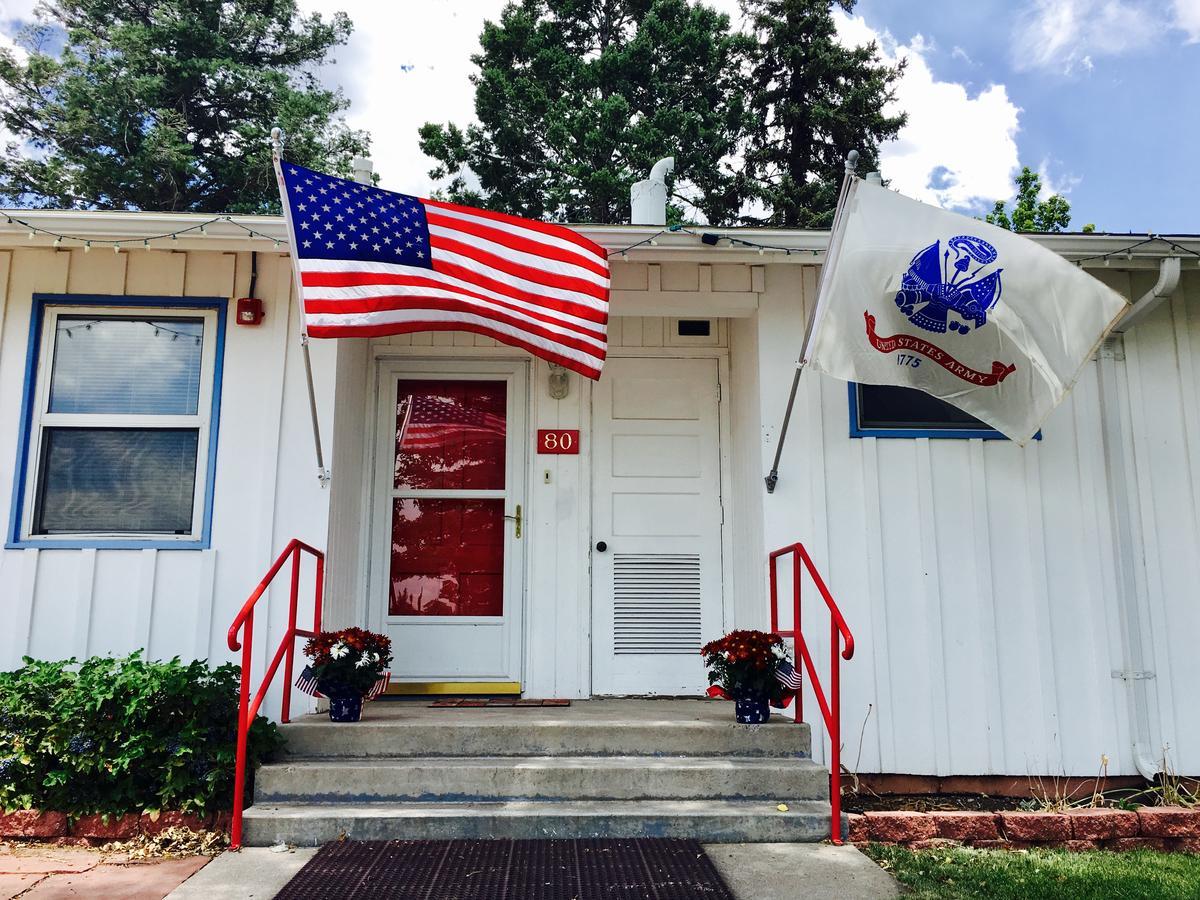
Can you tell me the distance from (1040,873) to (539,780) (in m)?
2.01

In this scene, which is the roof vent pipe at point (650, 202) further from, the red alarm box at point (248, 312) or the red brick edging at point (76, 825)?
the red brick edging at point (76, 825)

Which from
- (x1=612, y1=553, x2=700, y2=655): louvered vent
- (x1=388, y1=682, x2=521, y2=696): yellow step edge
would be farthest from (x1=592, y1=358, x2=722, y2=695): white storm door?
(x1=388, y1=682, x2=521, y2=696): yellow step edge

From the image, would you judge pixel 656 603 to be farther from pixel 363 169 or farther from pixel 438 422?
pixel 363 169

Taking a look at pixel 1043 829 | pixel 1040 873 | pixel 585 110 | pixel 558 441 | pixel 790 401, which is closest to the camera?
pixel 1040 873

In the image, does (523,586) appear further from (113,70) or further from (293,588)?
(113,70)

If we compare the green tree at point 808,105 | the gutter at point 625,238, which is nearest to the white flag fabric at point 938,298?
the gutter at point 625,238

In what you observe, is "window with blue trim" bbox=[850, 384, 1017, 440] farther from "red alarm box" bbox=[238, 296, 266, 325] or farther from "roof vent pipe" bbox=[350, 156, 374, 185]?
"red alarm box" bbox=[238, 296, 266, 325]

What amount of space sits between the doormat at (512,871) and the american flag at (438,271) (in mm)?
1998

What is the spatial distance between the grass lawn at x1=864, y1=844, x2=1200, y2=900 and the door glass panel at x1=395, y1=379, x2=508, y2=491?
9.45 ft

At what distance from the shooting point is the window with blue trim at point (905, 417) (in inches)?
181

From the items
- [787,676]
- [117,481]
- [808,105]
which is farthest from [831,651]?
[808,105]

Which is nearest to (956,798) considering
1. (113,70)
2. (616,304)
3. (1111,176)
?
(616,304)

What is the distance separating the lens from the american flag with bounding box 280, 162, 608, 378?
3602 mm

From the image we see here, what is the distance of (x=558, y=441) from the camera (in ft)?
17.1
